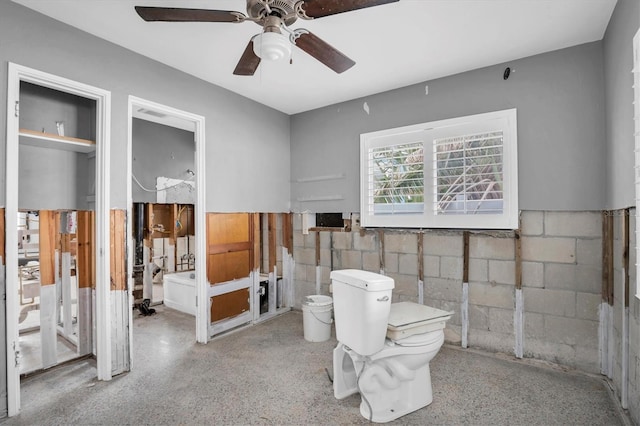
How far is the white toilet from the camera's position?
6.53ft

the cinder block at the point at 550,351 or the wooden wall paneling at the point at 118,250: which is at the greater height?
the wooden wall paneling at the point at 118,250

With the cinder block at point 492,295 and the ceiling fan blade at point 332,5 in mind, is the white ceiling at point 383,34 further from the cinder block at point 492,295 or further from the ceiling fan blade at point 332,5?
the cinder block at point 492,295

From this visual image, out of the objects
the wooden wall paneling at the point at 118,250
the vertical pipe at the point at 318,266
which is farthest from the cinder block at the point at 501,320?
the wooden wall paneling at the point at 118,250

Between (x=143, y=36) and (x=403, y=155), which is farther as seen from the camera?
(x=403, y=155)

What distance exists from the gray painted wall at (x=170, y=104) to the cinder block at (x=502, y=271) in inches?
96.1

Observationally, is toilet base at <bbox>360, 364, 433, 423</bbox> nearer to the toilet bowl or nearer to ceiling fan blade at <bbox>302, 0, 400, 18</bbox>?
the toilet bowl

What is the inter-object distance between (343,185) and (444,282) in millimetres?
1496

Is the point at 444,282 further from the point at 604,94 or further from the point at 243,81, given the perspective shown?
the point at 243,81

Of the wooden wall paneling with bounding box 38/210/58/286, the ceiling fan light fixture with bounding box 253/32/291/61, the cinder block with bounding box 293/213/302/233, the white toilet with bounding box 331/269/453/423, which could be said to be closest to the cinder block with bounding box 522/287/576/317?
the white toilet with bounding box 331/269/453/423

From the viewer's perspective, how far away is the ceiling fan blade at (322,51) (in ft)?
6.10

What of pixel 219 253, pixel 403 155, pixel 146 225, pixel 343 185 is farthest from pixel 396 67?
pixel 146 225

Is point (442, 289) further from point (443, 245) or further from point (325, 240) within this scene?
point (325, 240)

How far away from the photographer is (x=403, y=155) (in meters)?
3.29

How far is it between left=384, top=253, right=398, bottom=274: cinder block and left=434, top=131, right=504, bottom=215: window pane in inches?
25.7
